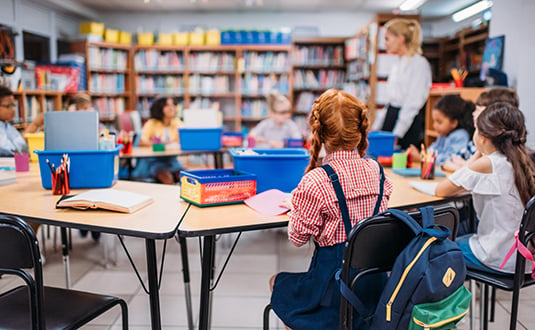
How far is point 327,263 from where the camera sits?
1.51m

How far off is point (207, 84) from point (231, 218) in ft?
19.5

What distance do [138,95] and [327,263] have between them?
6.58m

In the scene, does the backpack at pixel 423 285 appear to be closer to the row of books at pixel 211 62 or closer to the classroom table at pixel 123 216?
the classroom table at pixel 123 216

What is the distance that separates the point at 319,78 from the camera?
739 cm

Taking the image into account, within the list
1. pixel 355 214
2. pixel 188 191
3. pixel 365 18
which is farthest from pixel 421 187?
pixel 365 18

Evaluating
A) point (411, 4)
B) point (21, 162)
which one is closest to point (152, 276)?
point (21, 162)

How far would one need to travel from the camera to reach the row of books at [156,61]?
7320mm

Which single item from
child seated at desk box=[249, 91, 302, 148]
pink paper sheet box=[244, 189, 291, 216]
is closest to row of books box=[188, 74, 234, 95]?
child seated at desk box=[249, 91, 302, 148]

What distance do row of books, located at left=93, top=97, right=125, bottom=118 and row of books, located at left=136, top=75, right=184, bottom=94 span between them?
400 mm

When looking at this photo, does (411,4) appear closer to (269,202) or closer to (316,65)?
(316,65)

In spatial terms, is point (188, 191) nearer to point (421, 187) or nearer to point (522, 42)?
point (421, 187)

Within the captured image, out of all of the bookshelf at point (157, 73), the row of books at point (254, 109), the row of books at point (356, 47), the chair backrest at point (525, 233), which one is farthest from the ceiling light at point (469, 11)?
the chair backrest at point (525, 233)

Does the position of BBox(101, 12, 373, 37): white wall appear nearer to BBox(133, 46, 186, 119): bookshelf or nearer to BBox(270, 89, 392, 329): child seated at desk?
BBox(133, 46, 186, 119): bookshelf

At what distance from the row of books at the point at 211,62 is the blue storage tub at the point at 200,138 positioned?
3.75m
